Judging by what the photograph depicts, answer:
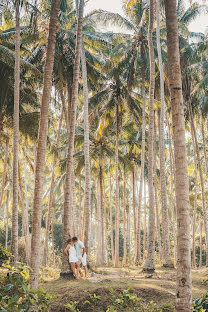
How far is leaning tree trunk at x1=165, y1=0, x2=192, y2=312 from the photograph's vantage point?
453cm

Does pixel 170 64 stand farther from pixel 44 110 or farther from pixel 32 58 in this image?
pixel 32 58

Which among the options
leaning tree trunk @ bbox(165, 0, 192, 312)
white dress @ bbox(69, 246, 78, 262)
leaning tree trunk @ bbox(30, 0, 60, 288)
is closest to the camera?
leaning tree trunk @ bbox(165, 0, 192, 312)

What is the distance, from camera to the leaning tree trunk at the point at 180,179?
4.53 meters

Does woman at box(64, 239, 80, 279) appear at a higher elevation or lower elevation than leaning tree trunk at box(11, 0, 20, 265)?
lower

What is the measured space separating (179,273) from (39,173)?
336 centimetres

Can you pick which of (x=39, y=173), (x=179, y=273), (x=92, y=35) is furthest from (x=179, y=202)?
(x=92, y=35)

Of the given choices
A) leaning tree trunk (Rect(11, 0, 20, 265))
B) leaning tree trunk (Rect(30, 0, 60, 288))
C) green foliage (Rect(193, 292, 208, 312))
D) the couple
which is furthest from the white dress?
green foliage (Rect(193, 292, 208, 312))

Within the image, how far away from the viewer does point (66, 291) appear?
7.70 metres

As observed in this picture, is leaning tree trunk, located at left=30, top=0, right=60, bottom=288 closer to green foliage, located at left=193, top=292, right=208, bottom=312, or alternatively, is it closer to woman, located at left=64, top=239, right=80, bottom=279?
green foliage, located at left=193, top=292, right=208, bottom=312

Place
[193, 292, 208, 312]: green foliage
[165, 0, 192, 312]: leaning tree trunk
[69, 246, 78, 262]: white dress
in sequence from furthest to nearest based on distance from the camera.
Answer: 1. [69, 246, 78, 262]: white dress
2. [165, 0, 192, 312]: leaning tree trunk
3. [193, 292, 208, 312]: green foliage

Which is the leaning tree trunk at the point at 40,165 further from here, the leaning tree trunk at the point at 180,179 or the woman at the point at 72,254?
the woman at the point at 72,254

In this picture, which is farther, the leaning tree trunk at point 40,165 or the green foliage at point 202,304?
the leaning tree trunk at point 40,165

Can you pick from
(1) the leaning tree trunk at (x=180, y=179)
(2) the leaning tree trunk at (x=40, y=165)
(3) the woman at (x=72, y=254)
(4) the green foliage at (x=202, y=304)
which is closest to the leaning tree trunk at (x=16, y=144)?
(3) the woman at (x=72, y=254)

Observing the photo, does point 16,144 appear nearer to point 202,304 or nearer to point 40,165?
point 40,165
